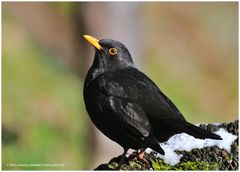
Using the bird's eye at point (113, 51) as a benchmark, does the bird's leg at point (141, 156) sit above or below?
below

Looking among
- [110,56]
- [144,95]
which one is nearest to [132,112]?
[144,95]

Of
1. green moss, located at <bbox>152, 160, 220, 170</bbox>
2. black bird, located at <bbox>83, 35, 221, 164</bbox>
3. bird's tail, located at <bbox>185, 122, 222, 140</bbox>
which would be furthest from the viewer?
black bird, located at <bbox>83, 35, 221, 164</bbox>

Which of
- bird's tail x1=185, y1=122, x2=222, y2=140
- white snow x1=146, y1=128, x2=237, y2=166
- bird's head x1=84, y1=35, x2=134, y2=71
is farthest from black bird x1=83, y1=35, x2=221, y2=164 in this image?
bird's head x1=84, y1=35, x2=134, y2=71

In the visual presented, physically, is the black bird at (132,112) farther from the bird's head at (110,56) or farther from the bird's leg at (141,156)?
the bird's head at (110,56)

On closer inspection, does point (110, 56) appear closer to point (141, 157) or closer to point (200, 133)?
point (141, 157)

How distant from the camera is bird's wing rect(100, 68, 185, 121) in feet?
20.9

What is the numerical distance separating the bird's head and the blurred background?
4.13 metres

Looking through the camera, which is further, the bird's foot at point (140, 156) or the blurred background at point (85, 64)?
the blurred background at point (85, 64)

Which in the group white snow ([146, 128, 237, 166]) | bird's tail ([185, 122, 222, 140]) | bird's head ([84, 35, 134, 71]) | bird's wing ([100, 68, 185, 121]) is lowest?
white snow ([146, 128, 237, 166])

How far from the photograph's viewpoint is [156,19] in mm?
16625

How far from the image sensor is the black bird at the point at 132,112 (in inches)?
244

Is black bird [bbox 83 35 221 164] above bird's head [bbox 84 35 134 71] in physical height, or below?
below

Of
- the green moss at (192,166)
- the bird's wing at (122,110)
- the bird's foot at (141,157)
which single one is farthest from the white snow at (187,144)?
the bird's wing at (122,110)

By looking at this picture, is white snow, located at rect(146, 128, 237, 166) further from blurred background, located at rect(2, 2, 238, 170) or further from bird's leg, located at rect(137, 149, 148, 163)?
blurred background, located at rect(2, 2, 238, 170)
